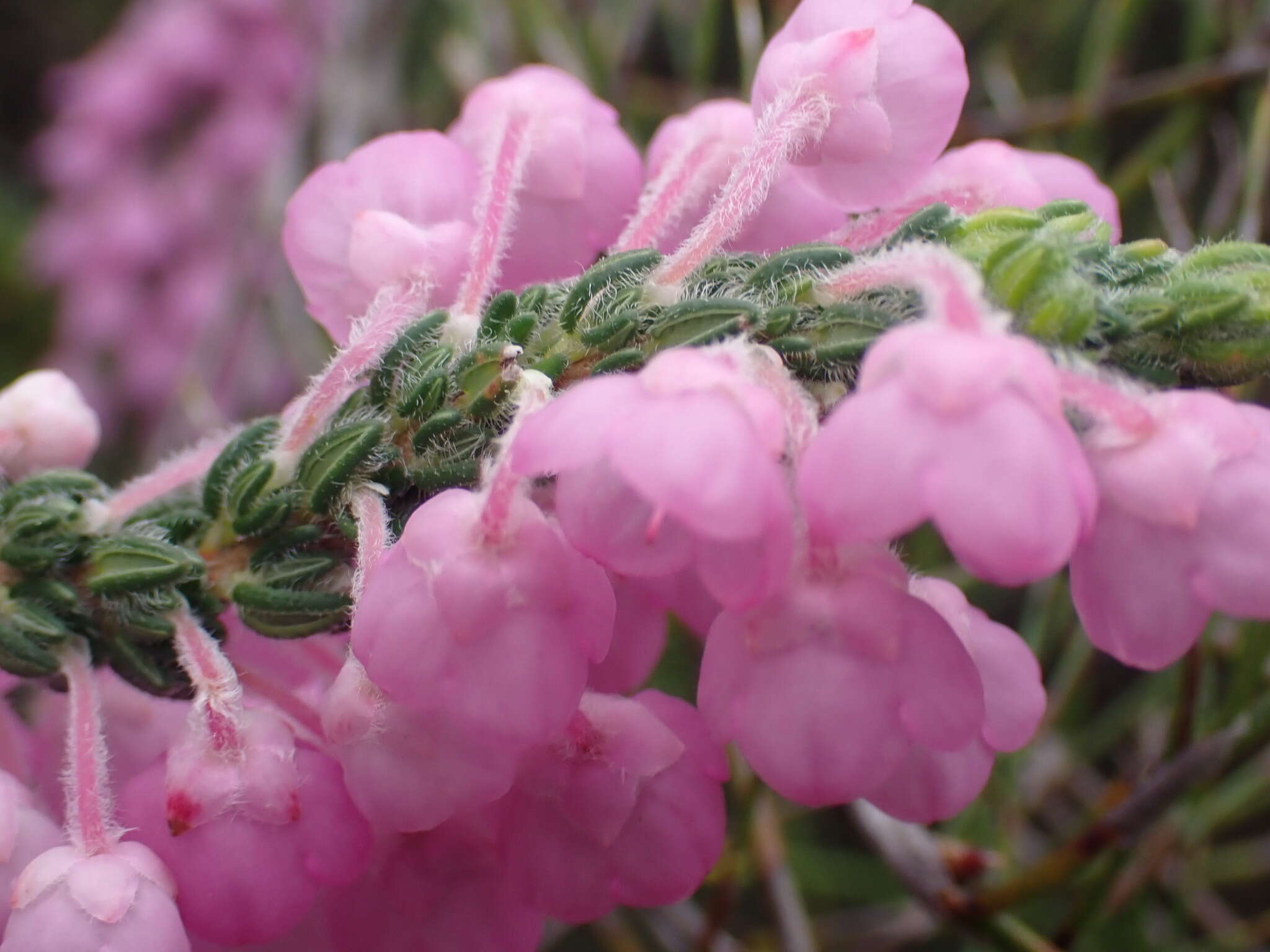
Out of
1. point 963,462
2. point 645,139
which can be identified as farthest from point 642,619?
point 645,139

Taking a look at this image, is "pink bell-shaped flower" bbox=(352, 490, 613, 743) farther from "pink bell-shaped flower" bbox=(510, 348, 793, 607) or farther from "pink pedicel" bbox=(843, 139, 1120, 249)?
"pink pedicel" bbox=(843, 139, 1120, 249)

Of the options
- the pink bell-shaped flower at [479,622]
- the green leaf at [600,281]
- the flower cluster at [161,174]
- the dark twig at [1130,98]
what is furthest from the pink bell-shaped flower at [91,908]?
the flower cluster at [161,174]

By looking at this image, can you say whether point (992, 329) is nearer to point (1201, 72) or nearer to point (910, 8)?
point (910, 8)

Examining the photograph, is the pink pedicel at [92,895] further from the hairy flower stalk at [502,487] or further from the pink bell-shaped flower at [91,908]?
the hairy flower stalk at [502,487]

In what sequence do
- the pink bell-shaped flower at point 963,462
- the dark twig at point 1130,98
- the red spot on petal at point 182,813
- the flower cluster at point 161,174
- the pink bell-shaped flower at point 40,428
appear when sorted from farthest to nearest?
the flower cluster at point 161,174 → the dark twig at point 1130,98 → the pink bell-shaped flower at point 40,428 → the red spot on petal at point 182,813 → the pink bell-shaped flower at point 963,462

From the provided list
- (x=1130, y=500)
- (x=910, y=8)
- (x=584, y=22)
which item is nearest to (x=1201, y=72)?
(x=584, y=22)

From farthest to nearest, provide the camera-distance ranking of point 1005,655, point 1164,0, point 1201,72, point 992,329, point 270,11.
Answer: point 270,11, point 1164,0, point 1201,72, point 1005,655, point 992,329

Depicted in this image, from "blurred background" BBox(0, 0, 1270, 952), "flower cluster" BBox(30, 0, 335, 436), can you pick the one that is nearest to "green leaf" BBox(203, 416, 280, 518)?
"blurred background" BBox(0, 0, 1270, 952)
